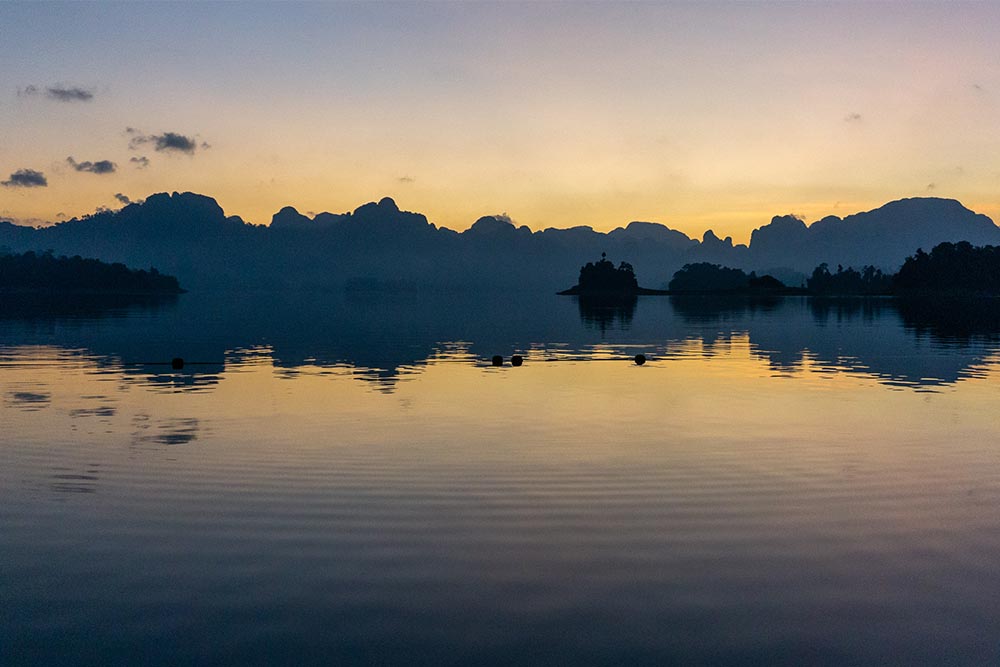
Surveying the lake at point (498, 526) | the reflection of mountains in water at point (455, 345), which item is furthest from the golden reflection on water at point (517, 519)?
the reflection of mountains in water at point (455, 345)

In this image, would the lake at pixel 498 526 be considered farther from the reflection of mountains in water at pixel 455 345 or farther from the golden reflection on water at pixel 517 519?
the reflection of mountains in water at pixel 455 345

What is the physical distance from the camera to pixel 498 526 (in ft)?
73.1

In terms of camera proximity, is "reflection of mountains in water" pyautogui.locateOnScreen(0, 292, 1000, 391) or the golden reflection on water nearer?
the golden reflection on water

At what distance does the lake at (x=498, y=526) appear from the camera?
15.4m

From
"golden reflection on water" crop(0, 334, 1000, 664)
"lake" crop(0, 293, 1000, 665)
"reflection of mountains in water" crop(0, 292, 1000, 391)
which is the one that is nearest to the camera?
"lake" crop(0, 293, 1000, 665)

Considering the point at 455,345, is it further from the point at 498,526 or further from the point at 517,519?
the point at 498,526

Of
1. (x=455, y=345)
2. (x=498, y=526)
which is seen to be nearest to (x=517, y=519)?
(x=498, y=526)

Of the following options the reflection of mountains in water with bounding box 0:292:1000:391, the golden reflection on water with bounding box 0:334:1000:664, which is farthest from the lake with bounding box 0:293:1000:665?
the reflection of mountains in water with bounding box 0:292:1000:391

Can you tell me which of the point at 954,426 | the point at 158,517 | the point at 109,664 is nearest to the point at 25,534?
the point at 158,517

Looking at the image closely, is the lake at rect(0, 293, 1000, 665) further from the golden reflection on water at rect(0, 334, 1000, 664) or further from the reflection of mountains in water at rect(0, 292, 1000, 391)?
the reflection of mountains in water at rect(0, 292, 1000, 391)

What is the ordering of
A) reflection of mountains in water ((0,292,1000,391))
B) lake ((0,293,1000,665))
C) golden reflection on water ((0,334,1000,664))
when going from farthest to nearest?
1. reflection of mountains in water ((0,292,1000,391))
2. golden reflection on water ((0,334,1000,664))
3. lake ((0,293,1000,665))

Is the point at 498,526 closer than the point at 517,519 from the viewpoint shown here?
Yes

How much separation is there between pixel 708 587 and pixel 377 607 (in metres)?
7.26

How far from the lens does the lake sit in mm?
15391
